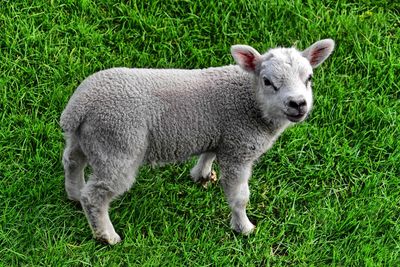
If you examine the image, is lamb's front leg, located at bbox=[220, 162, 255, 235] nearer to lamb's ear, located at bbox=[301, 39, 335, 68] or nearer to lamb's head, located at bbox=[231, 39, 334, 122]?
lamb's head, located at bbox=[231, 39, 334, 122]

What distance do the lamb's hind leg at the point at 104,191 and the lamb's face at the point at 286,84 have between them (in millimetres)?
990

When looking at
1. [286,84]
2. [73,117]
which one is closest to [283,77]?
[286,84]

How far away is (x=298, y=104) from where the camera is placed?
4.72 meters

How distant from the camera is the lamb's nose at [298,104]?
15.5 feet

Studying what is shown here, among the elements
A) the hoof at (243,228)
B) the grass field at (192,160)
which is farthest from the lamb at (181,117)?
the grass field at (192,160)

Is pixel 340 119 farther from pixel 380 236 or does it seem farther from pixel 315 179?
pixel 380 236

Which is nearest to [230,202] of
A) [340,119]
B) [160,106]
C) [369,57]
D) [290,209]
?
[290,209]

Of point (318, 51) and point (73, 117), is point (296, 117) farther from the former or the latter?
point (73, 117)

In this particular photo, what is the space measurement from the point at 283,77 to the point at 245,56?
0.33 m

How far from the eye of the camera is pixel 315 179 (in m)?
5.80

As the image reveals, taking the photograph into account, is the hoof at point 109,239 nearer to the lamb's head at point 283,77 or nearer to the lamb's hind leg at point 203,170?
the lamb's hind leg at point 203,170

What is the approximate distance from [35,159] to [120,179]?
40.6 inches

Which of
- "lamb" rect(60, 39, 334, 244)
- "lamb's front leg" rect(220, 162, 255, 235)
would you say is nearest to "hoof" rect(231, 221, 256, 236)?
"lamb's front leg" rect(220, 162, 255, 235)

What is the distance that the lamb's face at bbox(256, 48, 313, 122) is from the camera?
4.75 metres
